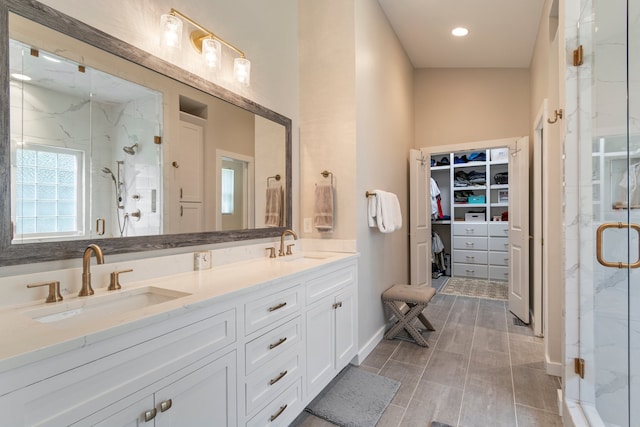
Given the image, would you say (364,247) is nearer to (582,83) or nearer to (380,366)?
(380,366)

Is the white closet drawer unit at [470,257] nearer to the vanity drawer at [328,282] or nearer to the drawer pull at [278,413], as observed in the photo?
the vanity drawer at [328,282]

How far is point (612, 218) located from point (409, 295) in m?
1.69

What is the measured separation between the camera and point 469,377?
2.32 m

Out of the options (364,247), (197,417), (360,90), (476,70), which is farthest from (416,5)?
(197,417)

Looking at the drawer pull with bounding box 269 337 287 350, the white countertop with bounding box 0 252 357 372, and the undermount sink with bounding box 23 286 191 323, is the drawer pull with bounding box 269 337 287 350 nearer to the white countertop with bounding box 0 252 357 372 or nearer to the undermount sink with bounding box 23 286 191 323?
the white countertop with bounding box 0 252 357 372

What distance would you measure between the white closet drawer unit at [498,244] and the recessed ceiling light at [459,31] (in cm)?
330

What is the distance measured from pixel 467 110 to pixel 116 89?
4.10m

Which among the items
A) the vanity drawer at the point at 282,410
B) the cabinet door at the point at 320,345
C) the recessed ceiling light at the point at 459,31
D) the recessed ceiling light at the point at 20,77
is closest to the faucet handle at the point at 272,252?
the cabinet door at the point at 320,345

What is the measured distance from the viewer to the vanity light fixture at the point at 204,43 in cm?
159

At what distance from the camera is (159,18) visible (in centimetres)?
161

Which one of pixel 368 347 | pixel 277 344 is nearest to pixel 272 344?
pixel 277 344

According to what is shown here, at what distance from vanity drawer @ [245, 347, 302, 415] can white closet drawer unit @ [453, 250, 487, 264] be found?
4596mm

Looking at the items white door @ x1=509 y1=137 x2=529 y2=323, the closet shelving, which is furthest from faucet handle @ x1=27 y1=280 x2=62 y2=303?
the closet shelving

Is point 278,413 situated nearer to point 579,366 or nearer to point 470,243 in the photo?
point 579,366
